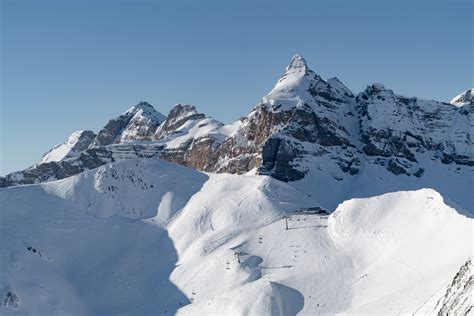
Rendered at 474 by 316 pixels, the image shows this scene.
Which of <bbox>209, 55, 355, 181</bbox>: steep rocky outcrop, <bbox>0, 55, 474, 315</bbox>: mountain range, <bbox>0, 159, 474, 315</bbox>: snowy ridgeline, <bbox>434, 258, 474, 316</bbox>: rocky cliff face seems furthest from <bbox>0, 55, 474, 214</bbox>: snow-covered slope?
<bbox>434, 258, 474, 316</bbox>: rocky cliff face

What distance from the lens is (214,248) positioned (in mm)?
86812

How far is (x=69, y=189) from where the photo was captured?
108438 mm

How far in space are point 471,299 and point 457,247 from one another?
35.3 metres

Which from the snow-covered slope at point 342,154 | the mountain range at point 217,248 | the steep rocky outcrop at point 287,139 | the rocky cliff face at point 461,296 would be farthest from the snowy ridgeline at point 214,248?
the snow-covered slope at point 342,154

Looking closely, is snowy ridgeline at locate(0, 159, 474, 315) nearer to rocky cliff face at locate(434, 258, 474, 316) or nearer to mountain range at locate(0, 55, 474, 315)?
mountain range at locate(0, 55, 474, 315)

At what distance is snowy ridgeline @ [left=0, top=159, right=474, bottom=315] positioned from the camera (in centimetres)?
6800

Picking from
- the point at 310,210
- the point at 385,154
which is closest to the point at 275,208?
the point at 310,210

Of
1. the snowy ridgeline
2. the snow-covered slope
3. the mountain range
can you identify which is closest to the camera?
the mountain range

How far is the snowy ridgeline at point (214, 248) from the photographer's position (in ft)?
223

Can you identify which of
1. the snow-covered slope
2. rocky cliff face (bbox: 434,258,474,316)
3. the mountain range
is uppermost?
the snow-covered slope

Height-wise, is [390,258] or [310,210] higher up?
[310,210]

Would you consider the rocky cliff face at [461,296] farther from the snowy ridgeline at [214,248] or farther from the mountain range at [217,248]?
the snowy ridgeline at [214,248]

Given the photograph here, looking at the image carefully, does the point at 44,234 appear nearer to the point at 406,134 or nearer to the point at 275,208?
the point at 275,208

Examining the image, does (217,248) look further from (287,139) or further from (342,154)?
(342,154)
